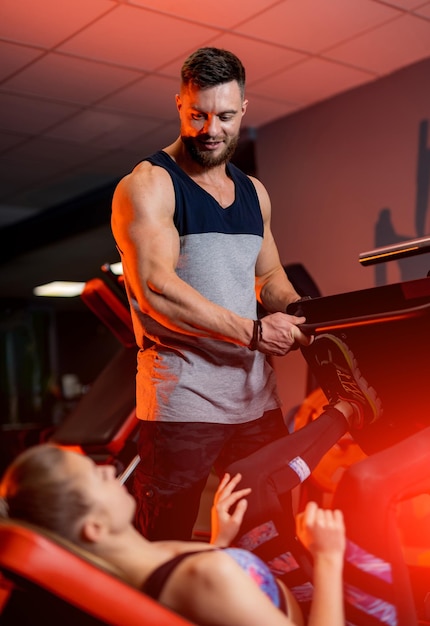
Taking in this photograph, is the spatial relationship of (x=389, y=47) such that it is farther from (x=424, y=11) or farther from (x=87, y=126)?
(x=87, y=126)

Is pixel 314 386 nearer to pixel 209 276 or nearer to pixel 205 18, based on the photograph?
pixel 205 18

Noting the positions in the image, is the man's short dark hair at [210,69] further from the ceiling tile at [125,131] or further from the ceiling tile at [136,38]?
the ceiling tile at [125,131]

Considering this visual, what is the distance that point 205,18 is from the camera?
3531mm

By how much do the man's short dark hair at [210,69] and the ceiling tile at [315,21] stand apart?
1743mm

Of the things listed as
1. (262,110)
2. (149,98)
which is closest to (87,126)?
(149,98)

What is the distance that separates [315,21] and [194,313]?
2.40 metres

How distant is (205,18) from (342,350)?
2.35 meters

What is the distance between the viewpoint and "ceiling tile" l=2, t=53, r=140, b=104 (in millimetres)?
3971

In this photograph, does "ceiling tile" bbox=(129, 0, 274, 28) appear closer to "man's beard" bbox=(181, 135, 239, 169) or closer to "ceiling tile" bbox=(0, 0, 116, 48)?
"ceiling tile" bbox=(0, 0, 116, 48)

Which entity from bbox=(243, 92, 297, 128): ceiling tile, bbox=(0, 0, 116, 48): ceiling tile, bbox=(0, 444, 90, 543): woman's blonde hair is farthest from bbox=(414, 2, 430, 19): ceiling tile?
bbox=(0, 444, 90, 543): woman's blonde hair

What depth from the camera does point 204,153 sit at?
1874 mm

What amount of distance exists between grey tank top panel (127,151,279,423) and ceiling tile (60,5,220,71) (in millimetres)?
1865

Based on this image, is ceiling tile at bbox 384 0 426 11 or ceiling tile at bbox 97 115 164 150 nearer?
ceiling tile at bbox 384 0 426 11

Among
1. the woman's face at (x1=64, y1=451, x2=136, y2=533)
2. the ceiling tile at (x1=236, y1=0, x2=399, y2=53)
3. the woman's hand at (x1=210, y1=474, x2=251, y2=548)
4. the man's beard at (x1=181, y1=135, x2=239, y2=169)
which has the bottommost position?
the woman's hand at (x1=210, y1=474, x2=251, y2=548)
